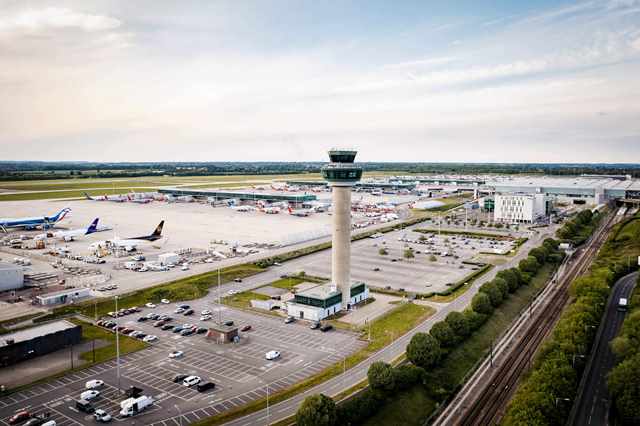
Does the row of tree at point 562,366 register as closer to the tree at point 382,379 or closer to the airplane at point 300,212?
the tree at point 382,379

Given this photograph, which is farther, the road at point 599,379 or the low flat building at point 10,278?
the low flat building at point 10,278

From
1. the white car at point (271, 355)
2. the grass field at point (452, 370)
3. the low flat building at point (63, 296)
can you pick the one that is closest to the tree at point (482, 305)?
the grass field at point (452, 370)

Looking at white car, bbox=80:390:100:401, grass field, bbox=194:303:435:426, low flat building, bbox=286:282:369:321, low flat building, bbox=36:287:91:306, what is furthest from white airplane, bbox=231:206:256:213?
white car, bbox=80:390:100:401

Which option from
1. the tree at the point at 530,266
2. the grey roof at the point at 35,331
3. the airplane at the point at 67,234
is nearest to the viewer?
the grey roof at the point at 35,331

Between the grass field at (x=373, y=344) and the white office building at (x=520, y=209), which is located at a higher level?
the white office building at (x=520, y=209)

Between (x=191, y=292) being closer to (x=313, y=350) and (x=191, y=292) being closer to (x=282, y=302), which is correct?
(x=282, y=302)

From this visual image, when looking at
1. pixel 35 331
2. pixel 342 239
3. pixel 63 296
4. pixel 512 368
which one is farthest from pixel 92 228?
pixel 512 368

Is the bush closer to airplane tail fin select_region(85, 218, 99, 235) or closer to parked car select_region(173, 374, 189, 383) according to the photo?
parked car select_region(173, 374, 189, 383)
